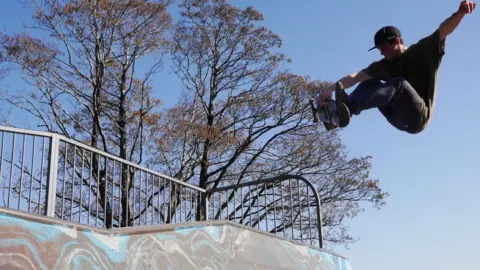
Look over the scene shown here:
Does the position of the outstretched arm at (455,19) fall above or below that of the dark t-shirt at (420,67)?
above

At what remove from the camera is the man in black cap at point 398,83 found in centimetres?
477

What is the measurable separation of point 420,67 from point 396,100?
0.40 m

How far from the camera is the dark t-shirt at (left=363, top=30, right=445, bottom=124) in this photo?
15.8ft

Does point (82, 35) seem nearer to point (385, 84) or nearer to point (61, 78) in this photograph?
point (61, 78)

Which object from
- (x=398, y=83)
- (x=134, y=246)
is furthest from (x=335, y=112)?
(x=134, y=246)

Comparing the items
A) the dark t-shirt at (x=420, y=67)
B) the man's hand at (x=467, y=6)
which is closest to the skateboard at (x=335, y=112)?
the dark t-shirt at (x=420, y=67)

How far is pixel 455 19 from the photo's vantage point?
4.57 metres

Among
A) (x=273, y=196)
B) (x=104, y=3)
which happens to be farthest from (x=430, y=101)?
(x=104, y=3)

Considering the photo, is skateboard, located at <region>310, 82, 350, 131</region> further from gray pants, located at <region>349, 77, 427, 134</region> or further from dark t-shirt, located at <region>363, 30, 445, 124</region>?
dark t-shirt, located at <region>363, 30, 445, 124</region>

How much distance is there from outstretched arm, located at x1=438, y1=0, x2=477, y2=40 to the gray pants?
0.52 metres

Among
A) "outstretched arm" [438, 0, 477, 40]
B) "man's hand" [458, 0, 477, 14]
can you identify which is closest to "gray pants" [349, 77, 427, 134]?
"outstretched arm" [438, 0, 477, 40]

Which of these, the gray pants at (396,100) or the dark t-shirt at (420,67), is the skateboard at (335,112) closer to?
the gray pants at (396,100)

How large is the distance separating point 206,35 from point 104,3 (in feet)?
12.8

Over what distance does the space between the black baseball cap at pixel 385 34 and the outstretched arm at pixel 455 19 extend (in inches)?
14.7
